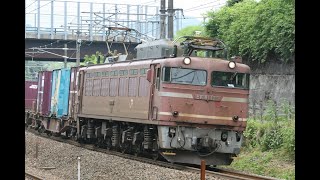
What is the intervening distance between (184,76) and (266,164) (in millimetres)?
4382

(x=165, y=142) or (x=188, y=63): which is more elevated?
(x=188, y=63)

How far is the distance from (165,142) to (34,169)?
394cm

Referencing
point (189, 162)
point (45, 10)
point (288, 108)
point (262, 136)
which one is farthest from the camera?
point (45, 10)

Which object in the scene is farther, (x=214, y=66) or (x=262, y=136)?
(x=262, y=136)

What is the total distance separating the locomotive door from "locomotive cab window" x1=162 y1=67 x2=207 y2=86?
29 cm

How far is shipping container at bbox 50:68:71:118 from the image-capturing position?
26203 millimetres

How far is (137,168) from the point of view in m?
15.0

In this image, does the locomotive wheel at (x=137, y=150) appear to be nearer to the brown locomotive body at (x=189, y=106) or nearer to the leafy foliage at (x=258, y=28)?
the brown locomotive body at (x=189, y=106)

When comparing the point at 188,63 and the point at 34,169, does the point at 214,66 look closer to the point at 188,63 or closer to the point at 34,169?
the point at 188,63

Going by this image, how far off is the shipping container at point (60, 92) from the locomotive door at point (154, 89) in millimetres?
10022

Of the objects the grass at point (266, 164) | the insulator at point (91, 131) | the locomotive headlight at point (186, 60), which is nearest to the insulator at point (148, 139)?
the locomotive headlight at point (186, 60)

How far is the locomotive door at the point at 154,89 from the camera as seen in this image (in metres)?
15.8
